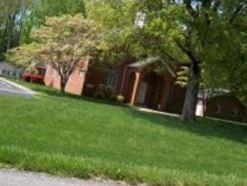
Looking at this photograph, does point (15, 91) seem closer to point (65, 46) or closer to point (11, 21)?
point (65, 46)

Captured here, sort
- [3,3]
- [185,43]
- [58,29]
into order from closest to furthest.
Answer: [185,43], [58,29], [3,3]

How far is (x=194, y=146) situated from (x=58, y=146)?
6656 mm

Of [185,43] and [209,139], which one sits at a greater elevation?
[185,43]

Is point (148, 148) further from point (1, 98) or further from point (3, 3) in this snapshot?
point (3, 3)

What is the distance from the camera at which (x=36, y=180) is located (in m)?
9.49

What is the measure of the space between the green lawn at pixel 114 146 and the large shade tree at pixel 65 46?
1478 centimetres

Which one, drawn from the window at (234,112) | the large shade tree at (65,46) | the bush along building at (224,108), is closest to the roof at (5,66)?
the bush along building at (224,108)

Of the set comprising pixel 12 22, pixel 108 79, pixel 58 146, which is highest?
pixel 12 22

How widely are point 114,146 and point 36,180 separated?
390 inches

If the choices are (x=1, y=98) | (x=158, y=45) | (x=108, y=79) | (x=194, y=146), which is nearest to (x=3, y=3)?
(x=108, y=79)

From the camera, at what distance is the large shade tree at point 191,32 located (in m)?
29.7

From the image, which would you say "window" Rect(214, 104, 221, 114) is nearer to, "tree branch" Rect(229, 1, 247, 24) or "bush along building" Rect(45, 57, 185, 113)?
"bush along building" Rect(45, 57, 185, 113)

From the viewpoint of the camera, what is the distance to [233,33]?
29.8 meters

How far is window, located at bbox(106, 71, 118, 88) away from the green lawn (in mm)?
19871
